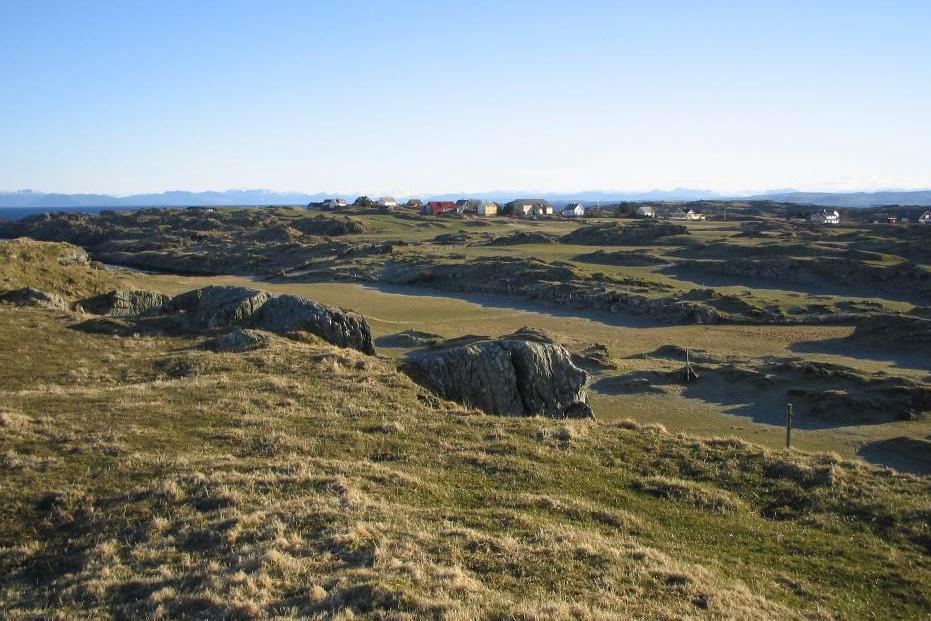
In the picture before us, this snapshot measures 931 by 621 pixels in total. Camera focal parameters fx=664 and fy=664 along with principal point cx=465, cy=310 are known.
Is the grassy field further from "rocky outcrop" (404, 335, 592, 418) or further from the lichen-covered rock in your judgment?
the lichen-covered rock

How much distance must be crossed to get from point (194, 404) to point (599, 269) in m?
75.2

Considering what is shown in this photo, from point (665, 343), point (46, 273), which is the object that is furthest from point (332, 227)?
point (665, 343)

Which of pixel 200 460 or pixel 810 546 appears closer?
pixel 810 546

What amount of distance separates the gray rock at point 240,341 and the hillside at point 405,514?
18.4ft

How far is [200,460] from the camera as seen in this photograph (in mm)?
15680

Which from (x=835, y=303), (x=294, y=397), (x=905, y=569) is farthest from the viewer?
(x=835, y=303)

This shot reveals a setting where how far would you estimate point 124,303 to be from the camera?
3709 cm

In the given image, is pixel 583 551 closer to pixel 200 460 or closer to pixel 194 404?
pixel 200 460

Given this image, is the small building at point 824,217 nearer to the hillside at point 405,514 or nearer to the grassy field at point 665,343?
the grassy field at point 665,343

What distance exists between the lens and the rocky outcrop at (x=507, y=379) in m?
26.2

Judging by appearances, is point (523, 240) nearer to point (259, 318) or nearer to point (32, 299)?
point (259, 318)

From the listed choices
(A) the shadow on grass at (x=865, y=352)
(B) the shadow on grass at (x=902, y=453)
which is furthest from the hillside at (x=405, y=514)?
(A) the shadow on grass at (x=865, y=352)

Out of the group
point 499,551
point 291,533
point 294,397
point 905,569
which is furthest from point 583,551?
point 294,397

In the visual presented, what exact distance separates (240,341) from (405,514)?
18386 millimetres
